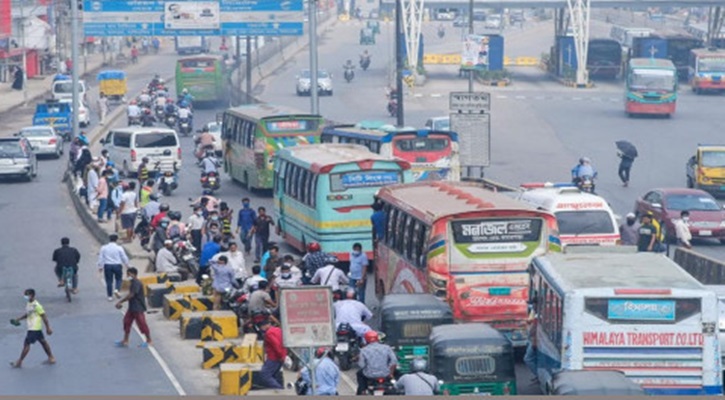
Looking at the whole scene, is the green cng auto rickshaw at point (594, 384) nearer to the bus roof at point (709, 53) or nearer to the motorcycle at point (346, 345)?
the motorcycle at point (346, 345)

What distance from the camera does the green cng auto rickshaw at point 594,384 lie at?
16297mm

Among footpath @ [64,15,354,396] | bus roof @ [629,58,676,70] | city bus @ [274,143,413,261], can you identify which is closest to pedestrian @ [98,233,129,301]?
footpath @ [64,15,354,396]

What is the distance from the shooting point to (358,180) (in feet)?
101

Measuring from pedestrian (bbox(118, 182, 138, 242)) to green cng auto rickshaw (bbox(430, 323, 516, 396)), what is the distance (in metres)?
16.4

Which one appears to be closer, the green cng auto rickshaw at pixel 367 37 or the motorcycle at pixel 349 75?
the motorcycle at pixel 349 75

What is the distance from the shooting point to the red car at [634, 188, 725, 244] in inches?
1417

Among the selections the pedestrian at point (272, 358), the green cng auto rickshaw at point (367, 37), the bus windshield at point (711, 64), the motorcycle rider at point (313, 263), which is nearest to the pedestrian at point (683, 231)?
the motorcycle rider at point (313, 263)

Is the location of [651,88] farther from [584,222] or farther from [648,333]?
[648,333]

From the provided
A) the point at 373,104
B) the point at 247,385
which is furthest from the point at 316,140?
→ the point at 373,104

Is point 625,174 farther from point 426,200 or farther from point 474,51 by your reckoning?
point 426,200

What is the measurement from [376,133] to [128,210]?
752 centimetres

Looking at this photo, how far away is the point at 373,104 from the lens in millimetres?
80062

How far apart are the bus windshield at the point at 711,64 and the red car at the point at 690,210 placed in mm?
46268

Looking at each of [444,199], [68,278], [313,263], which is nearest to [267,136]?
[68,278]
